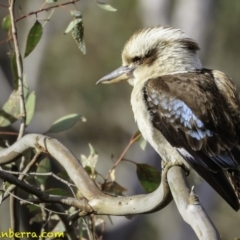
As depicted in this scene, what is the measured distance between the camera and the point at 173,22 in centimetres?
548

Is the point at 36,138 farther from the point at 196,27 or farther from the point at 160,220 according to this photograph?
the point at 160,220

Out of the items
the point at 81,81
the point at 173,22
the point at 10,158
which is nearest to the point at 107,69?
the point at 81,81

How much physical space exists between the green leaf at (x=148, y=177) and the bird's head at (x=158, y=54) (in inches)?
15.2

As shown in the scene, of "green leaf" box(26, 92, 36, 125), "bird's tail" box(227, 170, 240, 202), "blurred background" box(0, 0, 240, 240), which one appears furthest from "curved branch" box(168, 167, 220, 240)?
"blurred background" box(0, 0, 240, 240)

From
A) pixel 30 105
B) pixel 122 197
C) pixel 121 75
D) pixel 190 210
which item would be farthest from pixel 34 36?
pixel 190 210

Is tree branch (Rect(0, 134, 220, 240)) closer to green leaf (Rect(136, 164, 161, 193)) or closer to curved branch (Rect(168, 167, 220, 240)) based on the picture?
curved branch (Rect(168, 167, 220, 240))

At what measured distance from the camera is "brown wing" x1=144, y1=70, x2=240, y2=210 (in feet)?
7.09

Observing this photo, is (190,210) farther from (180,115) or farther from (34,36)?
(34,36)

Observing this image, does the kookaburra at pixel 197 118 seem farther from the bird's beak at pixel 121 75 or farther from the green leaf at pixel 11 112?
the green leaf at pixel 11 112

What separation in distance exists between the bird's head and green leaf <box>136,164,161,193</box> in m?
0.39

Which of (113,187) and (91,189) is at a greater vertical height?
(91,189)

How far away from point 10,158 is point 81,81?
22.3ft

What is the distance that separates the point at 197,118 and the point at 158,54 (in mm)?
445

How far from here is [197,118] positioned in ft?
7.29
